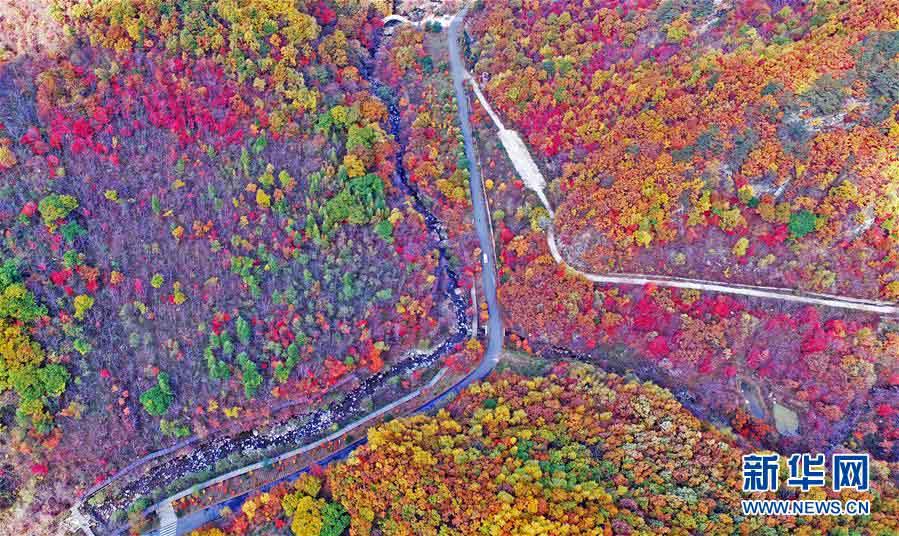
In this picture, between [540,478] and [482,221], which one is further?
[482,221]

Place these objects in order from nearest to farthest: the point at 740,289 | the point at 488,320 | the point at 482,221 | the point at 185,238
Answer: the point at 185,238 → the point at 740,289 → the point at 488,320 → the point at 482,221

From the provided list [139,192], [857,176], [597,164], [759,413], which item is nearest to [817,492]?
[759,413]

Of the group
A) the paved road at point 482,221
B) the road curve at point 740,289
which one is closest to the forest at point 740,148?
the road curve at point 740,289

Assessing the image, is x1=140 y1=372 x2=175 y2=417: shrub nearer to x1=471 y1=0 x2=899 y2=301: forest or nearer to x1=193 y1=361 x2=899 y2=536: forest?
x1=193 y1=361 x2=899 y2=536: forest

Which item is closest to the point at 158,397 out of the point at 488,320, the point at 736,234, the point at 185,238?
the point at 185,238

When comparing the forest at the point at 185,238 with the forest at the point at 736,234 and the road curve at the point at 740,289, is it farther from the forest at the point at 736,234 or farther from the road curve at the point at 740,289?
the road curve at the point at 740,289

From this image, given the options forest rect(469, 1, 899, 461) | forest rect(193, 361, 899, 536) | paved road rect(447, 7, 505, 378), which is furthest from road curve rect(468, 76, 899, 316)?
forest rect(193, 361, 899, 536)

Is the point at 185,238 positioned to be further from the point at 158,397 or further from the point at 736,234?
the point at 736,234

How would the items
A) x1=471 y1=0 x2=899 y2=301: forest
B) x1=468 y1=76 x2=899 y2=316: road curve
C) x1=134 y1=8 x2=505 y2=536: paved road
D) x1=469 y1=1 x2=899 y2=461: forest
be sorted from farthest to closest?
x1=468 y1=76 x2=899 y2=316: road curve
x1=471 y1=0 x2=899 y2=301: forest
x1=469 y1=1 x2=899 y2=461: forest
x1=134 y1=8 x2=505 y2=536: paved road
